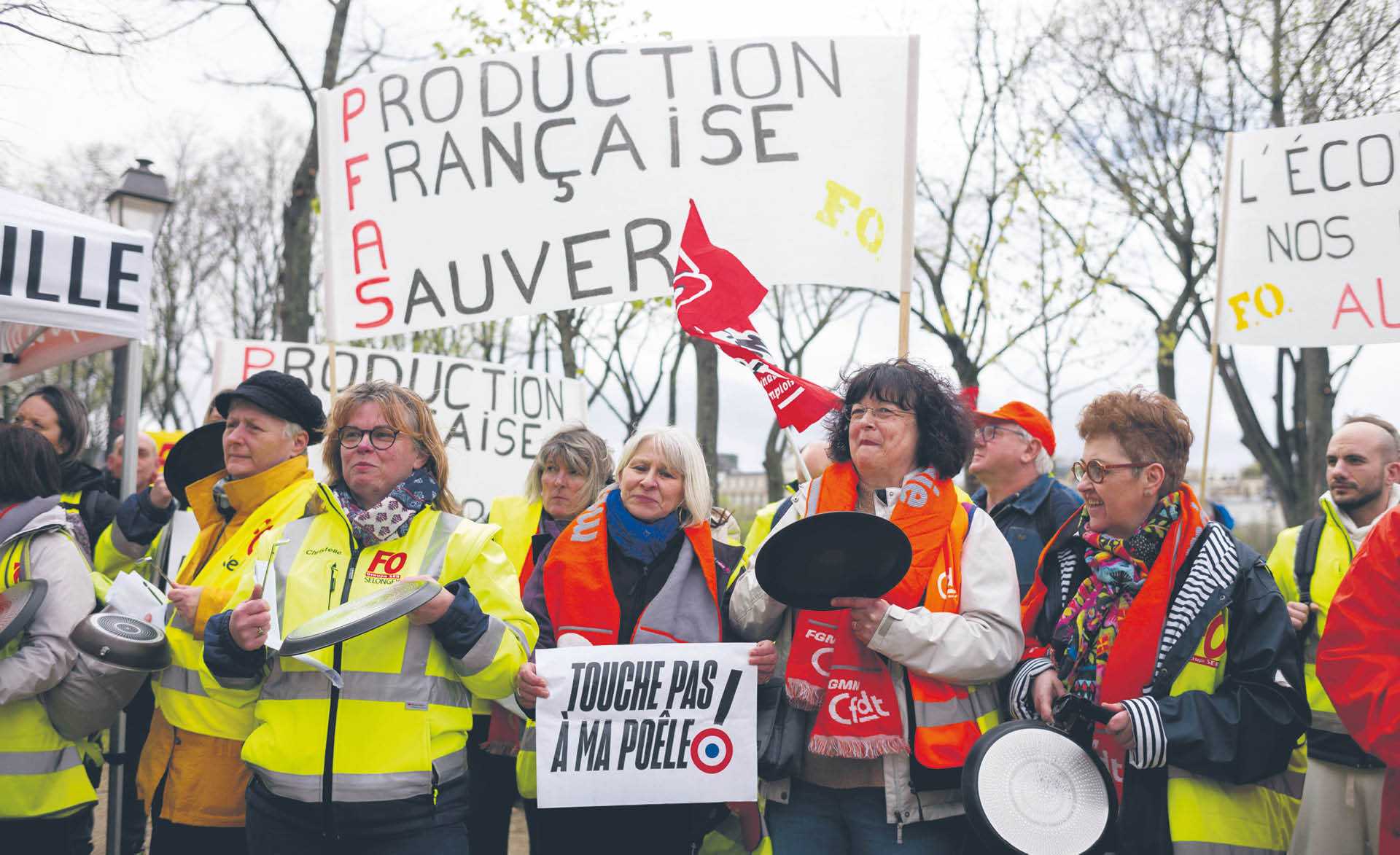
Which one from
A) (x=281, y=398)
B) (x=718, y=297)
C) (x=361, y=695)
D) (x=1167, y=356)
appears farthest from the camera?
(x=1167, y=356)

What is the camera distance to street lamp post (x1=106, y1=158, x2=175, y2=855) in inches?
163

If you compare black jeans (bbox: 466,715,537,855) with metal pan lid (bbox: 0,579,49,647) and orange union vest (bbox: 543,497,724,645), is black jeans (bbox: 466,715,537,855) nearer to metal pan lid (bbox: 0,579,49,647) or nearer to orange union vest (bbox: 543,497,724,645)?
orange union vest (bbox: 543,497,724,645)

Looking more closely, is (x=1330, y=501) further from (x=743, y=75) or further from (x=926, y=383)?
(x=743, y=75)

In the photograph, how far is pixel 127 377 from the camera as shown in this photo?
4.71 meters

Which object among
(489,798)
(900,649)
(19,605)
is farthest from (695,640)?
(19,605)

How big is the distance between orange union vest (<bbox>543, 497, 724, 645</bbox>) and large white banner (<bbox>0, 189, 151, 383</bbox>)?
2.20 metres

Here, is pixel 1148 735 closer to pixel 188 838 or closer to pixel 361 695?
pixel 361 695

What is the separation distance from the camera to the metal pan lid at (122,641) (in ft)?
10.4

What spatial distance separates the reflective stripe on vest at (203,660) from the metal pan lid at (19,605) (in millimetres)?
372

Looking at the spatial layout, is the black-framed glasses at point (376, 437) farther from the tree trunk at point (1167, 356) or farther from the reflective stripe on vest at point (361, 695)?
the tree trunk at point (1167, 356)

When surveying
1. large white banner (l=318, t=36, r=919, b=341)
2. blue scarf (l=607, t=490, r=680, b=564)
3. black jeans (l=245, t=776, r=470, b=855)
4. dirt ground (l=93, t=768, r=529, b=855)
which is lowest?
dirt ground (l=93, t=768, r=529, b=855)

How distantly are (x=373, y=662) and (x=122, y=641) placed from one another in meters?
0.82

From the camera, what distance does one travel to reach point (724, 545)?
362cm

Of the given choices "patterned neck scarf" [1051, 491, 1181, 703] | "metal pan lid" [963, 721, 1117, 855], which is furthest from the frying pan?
"patterned neck scarf" [1051, 491, 1181, 703]
